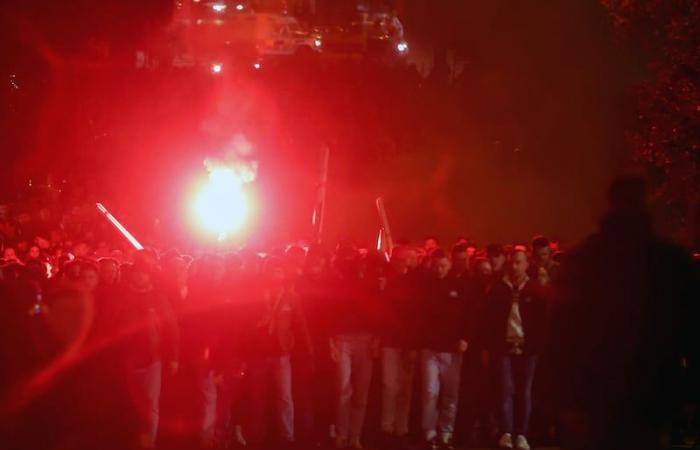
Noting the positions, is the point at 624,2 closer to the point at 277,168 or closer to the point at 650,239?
the point at 650,239

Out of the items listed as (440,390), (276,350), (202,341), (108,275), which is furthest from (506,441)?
(108,275)

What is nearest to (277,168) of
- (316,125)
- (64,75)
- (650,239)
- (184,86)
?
(316,125)

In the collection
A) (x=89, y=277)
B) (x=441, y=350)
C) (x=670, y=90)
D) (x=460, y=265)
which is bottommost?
(x=441, y=350)

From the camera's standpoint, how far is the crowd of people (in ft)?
30.2

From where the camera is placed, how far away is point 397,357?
32.3ft

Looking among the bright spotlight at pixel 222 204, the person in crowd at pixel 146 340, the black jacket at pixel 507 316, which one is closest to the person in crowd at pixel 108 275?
the person in crowd at pixel 146 340

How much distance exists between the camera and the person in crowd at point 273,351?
9.52 metres

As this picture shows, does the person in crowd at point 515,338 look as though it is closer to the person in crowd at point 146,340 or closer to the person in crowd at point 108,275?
the person in crowd at point 146,340

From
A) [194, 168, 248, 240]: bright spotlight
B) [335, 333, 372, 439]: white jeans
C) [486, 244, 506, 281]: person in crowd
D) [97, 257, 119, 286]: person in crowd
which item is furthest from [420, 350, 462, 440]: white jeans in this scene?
[194, 168, 248, 240]: bright spotlight

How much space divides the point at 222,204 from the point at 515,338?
12343 mm

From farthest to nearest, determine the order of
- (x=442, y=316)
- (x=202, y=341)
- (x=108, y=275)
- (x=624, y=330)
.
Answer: (x=442, y=316) → (x=202, y=341) → (x=108, y=275) → (x=624, y=330)

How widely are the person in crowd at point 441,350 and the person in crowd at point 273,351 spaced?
4.07 feet

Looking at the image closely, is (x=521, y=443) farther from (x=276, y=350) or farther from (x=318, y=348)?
(x=276, y=350)

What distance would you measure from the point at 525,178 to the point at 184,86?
34.0 ft
